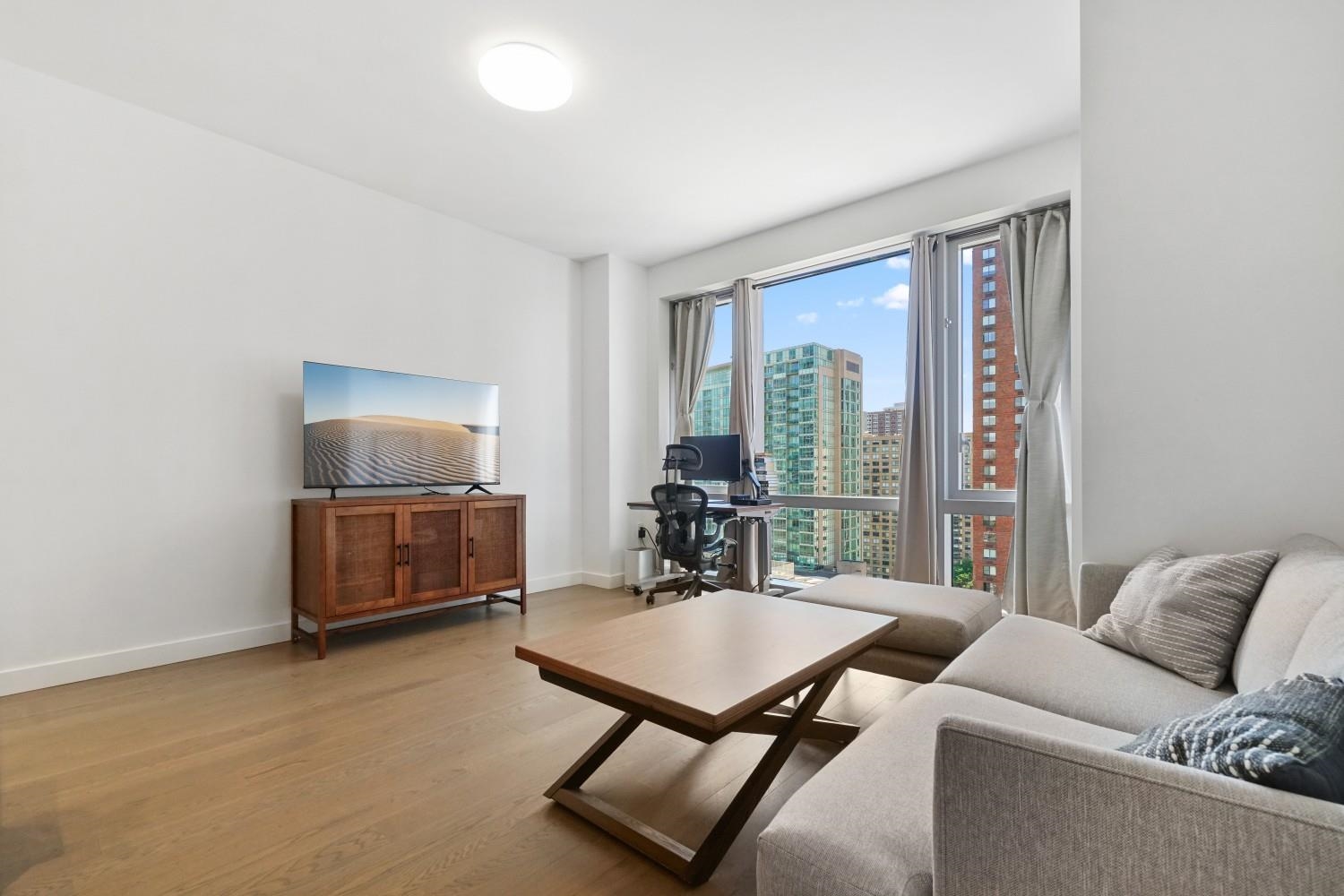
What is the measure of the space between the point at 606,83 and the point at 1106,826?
3.19 m

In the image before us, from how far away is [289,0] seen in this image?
2.29 m

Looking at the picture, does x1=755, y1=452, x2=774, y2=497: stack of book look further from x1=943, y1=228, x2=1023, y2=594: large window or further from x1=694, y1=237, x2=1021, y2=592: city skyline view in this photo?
x1=943, y1=228, x2=1023, y2=594: large window

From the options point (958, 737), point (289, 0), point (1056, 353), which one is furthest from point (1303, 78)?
point (289, 0)

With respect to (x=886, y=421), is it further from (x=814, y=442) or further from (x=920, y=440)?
(x=814, y=442)

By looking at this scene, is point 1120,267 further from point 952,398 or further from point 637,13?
point 637,13

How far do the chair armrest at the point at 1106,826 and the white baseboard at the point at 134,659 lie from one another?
12.3ft

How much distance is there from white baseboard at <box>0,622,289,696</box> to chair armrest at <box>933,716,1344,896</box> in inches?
148

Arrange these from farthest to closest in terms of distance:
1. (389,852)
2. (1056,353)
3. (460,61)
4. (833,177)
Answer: (833,177)
(1056,353)
(460,61)
(389,852)

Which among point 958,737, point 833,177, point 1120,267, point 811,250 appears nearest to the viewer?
point 958,737

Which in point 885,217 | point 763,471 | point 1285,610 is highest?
point 885,217

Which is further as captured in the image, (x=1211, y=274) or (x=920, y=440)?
(x=920, y=440)

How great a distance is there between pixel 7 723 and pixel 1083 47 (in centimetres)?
512

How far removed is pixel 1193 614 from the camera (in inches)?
63.4

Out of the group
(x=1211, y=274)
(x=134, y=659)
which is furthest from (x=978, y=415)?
(x=134, y=659)
